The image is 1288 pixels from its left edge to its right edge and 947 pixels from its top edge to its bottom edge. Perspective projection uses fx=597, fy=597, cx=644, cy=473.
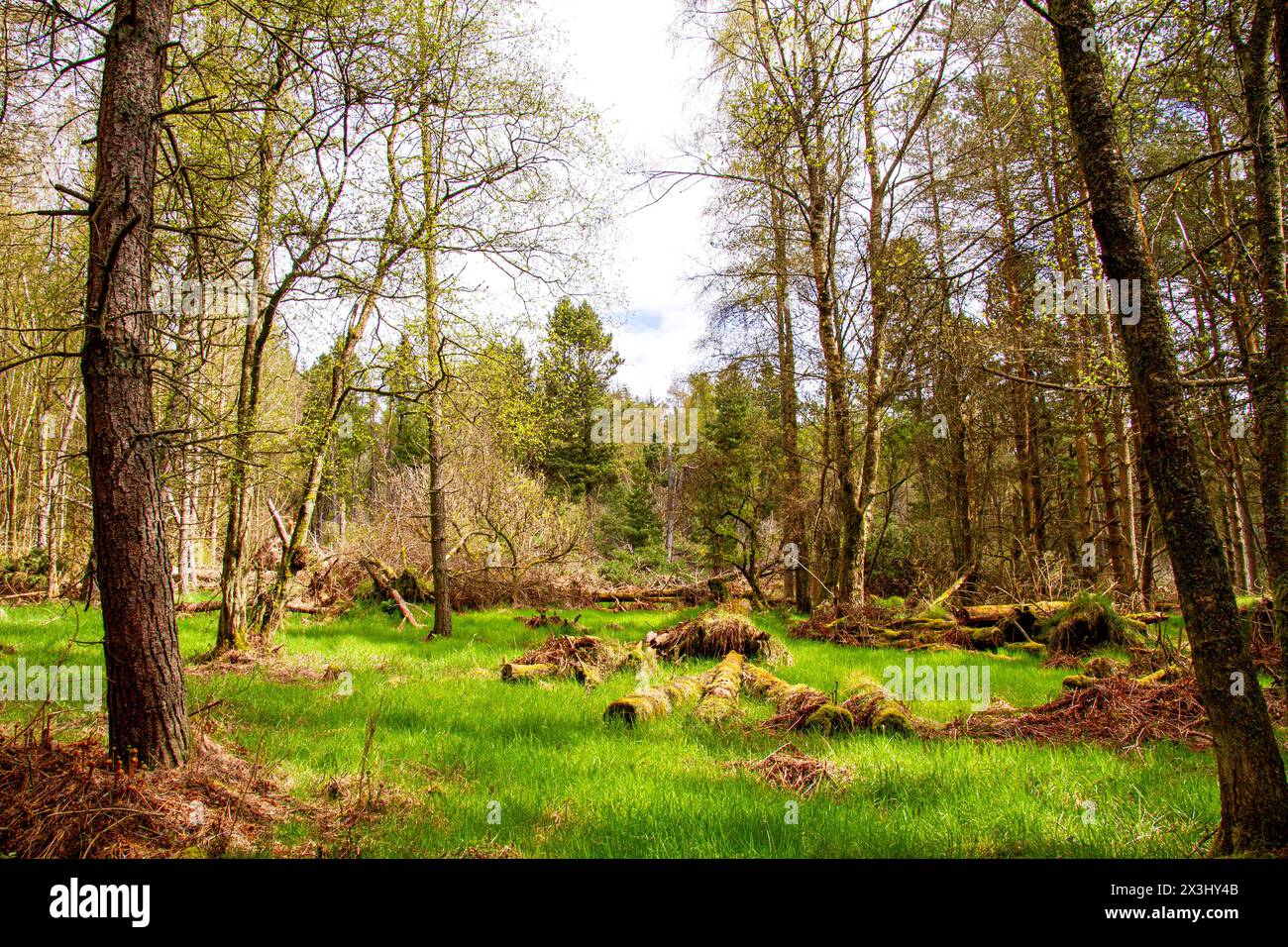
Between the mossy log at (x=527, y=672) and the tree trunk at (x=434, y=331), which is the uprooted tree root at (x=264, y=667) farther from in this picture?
the tree trunk at (x=434, y=331)

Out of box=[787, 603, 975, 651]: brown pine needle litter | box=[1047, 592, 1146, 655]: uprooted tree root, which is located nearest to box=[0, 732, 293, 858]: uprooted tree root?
box=[787, 603, 975, 651]: brown pine needle litter

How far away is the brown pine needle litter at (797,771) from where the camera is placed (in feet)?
14.4

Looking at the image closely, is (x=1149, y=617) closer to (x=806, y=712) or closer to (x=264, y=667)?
(x=806, y=712)

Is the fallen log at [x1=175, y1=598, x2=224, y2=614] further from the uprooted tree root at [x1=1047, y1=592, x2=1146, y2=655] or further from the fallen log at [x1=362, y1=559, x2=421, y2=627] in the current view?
the uprooted tree root at [x1=1047, y1=592, x2=1146, y2=655]

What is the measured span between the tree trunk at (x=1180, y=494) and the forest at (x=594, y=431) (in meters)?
0.02

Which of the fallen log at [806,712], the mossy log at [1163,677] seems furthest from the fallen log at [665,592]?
the mossy log at [1163,677]

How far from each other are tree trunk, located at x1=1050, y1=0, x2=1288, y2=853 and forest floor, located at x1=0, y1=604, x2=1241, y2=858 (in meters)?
0.48

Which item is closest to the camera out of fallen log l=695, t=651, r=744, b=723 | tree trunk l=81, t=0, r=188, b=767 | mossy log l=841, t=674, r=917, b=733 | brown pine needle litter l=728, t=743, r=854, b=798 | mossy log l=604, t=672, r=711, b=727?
tree trunk l=81, t=0, r=188, b=767

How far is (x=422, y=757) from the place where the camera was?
16.7 ft

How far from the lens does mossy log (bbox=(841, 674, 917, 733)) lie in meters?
5.68

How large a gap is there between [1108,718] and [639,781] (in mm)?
4500
